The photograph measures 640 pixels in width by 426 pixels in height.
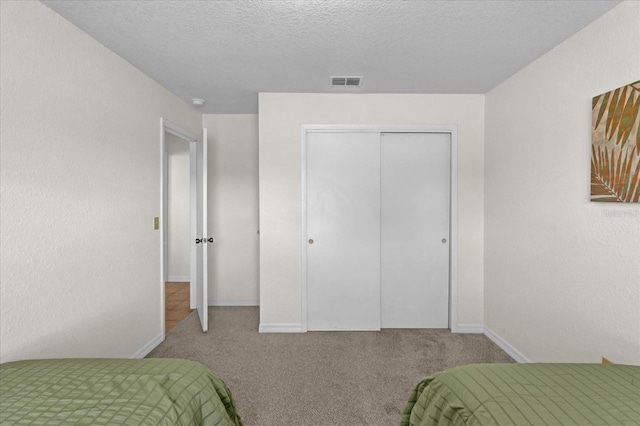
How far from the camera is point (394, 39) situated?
2.08 m

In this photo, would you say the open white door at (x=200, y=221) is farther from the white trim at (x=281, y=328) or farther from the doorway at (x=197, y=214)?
the white trim at (x=281, y=328)

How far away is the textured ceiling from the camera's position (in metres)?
1.75

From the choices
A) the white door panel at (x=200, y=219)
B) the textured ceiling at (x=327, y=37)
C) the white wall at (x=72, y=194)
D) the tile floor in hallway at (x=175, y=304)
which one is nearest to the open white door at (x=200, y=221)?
the white door panel at (x=200, y=219)

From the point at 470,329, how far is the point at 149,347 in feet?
10.1

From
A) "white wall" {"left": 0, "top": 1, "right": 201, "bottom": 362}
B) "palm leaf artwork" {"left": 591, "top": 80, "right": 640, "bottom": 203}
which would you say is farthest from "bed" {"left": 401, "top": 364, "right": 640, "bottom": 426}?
"white wall" {"left": 0, "top": 1, "right": 201, "bottom": 362}

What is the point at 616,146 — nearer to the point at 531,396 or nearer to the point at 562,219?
the point at 562,219

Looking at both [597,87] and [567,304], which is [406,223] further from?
[597,87]

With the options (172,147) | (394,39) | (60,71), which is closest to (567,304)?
(394,39)

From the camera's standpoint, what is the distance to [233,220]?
4.01m

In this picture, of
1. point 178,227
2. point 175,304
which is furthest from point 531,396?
point 178,227

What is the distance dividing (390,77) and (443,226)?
5.20 ft

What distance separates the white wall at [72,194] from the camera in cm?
157

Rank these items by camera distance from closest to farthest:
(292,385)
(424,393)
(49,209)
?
(424,393)
(49,209)
(292,385)

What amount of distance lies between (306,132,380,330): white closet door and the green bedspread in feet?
5.95
